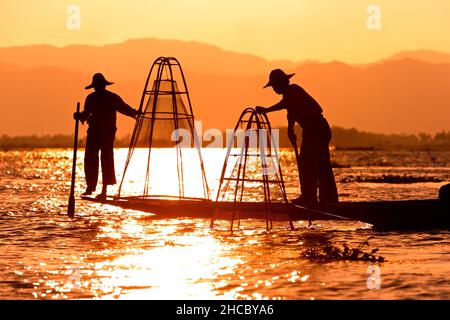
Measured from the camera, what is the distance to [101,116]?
18062mm

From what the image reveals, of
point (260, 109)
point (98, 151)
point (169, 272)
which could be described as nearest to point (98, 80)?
point (98, 151)

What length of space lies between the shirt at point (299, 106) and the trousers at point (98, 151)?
4.69m

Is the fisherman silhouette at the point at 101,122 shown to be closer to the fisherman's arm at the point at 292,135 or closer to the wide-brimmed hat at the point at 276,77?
the wide-brimmed hat at the point at 276,77

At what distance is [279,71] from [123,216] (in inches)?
307

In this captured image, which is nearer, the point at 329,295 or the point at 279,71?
the point at 329,295

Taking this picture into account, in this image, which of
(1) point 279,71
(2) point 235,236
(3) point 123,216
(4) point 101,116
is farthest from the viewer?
(3) point 123,216

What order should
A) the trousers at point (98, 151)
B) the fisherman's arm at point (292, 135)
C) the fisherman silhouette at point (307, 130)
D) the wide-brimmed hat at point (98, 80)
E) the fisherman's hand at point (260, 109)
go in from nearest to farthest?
the fisherman's arm at point (292, 135) < the fisherman's hand at point (260, 109) < the fisherman silhouette at point (307, 130) < the wide-brimmed hat at point (98, 80) < the trousers at point (98, 151)

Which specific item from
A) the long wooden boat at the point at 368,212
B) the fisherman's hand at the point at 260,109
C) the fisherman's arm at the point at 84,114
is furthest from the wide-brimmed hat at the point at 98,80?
the fisherman's hand at the point at 260,109

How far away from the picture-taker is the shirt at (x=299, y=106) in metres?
15.2

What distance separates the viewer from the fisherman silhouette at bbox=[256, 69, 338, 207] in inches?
599

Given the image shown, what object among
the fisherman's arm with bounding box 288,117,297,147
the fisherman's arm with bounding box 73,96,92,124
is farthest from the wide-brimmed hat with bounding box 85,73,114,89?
the fisherman's arm with bounding box 288,117,297,147

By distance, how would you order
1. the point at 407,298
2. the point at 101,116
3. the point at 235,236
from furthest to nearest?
the point at 101,116
the point at 235,236
the point at 407,298
